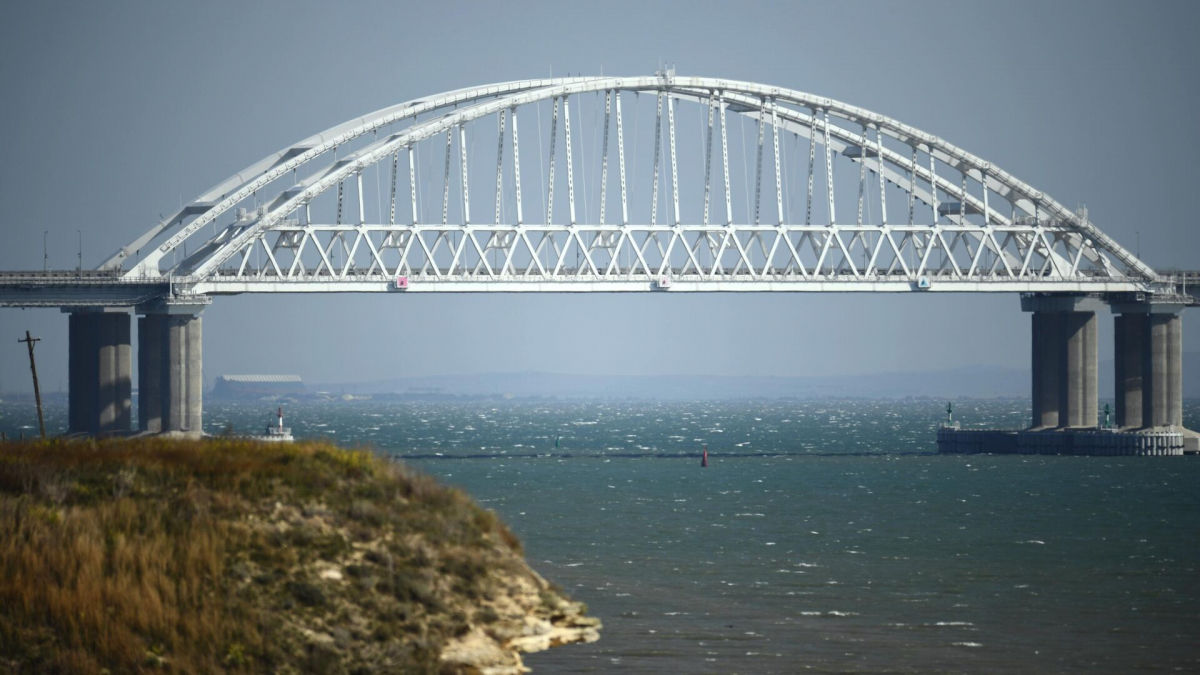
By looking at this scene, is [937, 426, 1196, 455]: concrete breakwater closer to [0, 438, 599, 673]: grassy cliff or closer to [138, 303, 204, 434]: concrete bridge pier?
[138, 303, 204, 434]: concrete bridge pier

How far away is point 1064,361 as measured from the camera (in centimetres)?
12456

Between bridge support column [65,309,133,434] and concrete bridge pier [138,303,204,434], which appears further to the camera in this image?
bridge support column [65,309,133,434]

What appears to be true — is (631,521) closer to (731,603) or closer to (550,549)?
(550,549)

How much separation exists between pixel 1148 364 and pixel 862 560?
74.2m

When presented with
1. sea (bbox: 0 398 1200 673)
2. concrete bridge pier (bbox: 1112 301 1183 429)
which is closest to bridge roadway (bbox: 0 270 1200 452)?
concrete bridge pier (bbox: 1112 301 1183 429)

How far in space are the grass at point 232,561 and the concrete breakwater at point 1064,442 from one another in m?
97.8

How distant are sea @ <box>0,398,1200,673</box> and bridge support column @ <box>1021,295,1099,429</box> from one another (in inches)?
477

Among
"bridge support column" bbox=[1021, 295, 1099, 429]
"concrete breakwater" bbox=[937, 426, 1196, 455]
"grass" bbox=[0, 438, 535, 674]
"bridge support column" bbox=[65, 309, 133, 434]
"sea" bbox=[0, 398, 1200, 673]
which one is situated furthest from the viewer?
"bridge support column" bbox=[1021, 295, 1099, 429]

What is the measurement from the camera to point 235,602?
2439cm

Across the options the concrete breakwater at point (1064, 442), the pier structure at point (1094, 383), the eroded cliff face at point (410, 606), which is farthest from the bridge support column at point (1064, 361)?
the eroded cliff face at point (410, 606)

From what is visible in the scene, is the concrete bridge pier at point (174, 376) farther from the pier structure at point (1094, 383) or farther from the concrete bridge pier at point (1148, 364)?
the concrete bridge pier at point (1148, 364)

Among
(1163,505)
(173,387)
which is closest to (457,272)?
(173,387)

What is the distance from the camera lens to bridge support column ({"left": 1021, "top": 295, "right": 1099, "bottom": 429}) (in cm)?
12394

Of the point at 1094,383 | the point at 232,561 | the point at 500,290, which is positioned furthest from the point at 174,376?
the point at 232,561
